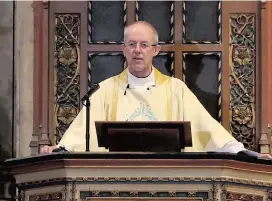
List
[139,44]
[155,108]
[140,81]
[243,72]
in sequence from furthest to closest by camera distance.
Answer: [243,72]
[140,81]
[155,108]
[139,44]

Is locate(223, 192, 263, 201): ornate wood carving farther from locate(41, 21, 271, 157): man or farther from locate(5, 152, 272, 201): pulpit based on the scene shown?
locate(41, 21, 271, 157): man

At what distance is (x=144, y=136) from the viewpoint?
930 centimetres

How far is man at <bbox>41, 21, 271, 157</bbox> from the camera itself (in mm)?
10250

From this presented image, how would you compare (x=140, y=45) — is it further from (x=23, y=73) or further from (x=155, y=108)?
(x=23, y=73)

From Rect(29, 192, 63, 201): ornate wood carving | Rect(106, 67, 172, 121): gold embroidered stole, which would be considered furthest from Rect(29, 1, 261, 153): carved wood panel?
Rect(29, 192, 63, 201): ornate wood carving

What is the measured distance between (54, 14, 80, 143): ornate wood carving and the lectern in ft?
8.29

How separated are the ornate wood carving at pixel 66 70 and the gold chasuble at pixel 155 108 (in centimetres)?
121

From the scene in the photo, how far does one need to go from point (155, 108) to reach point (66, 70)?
1.62 m

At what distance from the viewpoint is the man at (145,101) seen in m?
10.2

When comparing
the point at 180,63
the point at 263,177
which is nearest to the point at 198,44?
the point at 180,63

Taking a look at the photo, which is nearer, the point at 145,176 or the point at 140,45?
the point at 145,176

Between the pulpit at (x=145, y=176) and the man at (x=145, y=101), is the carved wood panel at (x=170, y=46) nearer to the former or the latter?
the man at (x=145, y=101)

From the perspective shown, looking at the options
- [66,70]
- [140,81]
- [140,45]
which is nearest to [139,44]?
[140,45]

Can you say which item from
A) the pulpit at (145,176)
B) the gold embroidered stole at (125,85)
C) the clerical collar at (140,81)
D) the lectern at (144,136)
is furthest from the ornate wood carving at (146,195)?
the clerical collar at (140,81)
